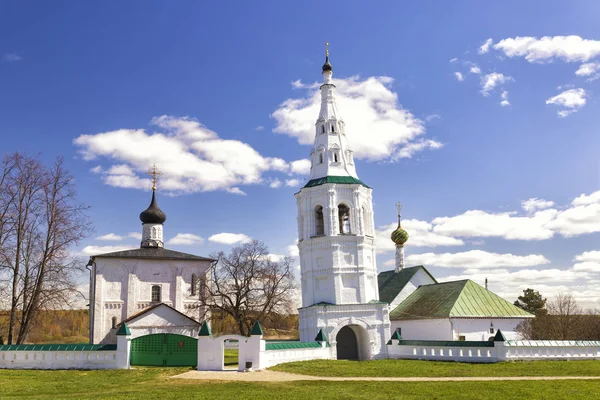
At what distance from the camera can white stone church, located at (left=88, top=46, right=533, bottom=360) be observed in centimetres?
2598

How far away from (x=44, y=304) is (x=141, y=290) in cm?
976

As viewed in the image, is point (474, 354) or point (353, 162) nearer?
point (474, 354)

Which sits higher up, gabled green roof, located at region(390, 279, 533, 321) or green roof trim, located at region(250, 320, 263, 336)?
gabled green roof, located at region(390, 279, 533, 321)

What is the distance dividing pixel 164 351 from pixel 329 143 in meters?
13.0

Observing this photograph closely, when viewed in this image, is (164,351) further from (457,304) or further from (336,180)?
(457,304)

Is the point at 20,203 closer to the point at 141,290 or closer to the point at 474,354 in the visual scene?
the point at 141,290

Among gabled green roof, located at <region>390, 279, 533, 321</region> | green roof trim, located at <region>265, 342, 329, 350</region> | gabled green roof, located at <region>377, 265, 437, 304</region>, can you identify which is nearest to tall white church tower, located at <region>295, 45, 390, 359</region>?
green roof trim, located at <region>265, 342, 329, 350</region>

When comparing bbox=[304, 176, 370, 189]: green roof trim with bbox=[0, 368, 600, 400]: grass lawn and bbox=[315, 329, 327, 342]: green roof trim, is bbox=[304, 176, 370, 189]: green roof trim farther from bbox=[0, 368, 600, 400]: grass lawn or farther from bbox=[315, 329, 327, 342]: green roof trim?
bbox=[0, 368, 600, 400]: grass lawn

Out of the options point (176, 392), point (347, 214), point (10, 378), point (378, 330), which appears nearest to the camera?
point (176, 392)

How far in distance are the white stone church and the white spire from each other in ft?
0.17

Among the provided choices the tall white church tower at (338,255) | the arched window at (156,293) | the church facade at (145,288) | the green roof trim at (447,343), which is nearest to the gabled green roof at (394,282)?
the tall white church tower at (338,255)

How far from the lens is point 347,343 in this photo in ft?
88.1

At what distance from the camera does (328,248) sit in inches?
1038

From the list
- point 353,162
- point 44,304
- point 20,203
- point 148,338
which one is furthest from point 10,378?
point 353,162
